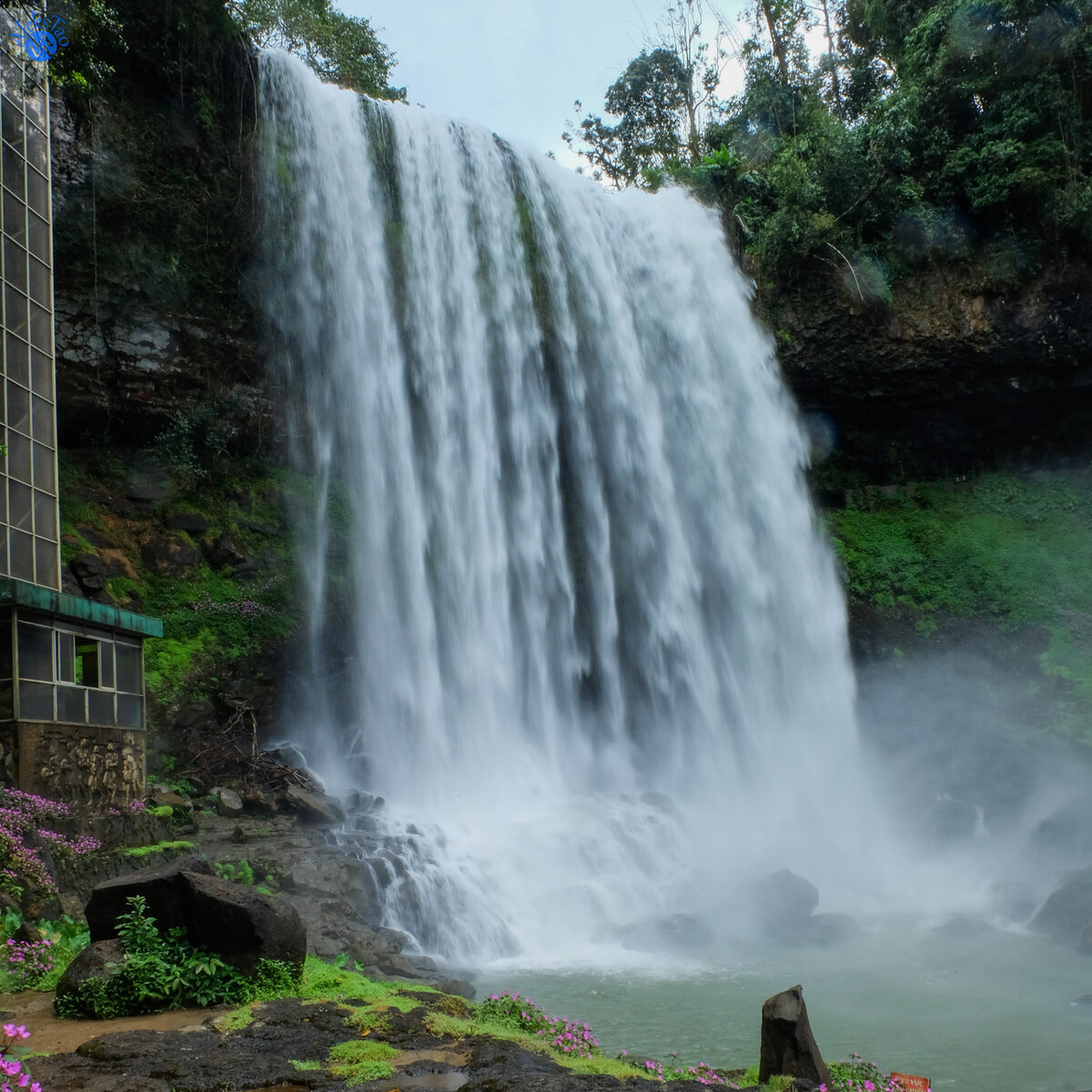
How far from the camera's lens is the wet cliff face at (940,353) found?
19.6 meters

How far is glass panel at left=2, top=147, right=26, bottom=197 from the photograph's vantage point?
42.1 ft

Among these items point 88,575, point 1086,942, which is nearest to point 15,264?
point 88,575

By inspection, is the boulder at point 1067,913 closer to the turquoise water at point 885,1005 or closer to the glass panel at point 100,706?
the turquoise water at point 885,1005

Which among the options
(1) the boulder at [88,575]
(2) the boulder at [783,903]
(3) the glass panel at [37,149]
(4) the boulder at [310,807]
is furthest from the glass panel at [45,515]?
(2) the boulder at [783,903]

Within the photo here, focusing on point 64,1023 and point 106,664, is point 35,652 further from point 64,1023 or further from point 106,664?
point 64,1023

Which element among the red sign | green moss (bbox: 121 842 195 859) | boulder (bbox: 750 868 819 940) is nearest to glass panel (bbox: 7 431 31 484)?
green moss (bbox: 121 842 195 859)

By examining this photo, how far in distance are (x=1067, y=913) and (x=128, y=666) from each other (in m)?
12.2

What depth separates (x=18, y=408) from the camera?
1234cm

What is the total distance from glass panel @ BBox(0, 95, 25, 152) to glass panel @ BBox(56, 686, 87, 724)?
8.01 meters

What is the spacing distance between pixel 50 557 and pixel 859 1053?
11.3 metres

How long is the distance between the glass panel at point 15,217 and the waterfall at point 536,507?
16.2ft

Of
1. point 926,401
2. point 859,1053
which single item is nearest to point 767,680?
point 926,401

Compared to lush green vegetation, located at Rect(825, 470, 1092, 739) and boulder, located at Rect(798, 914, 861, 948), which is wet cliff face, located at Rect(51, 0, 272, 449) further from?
lush green vegetation, located at Rect(825, 470, 1092, 739)

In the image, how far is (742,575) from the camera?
741 inches
